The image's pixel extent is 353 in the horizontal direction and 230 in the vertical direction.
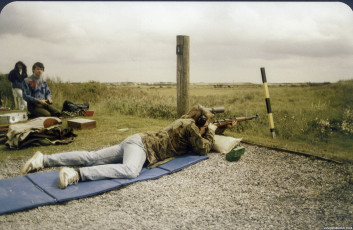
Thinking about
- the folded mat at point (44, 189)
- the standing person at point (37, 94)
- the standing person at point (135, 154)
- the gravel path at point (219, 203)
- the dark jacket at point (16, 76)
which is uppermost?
the dark jacket at point (16, 76)

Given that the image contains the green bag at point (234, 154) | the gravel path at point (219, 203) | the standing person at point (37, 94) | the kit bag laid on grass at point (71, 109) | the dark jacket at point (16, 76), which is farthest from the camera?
the kit bag laid on grass at point (71, 109)

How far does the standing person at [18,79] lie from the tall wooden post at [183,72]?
13.0 feet

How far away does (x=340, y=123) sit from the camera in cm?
735

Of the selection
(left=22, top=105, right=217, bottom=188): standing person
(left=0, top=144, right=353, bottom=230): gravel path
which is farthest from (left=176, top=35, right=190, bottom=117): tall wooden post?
(left=0, top=144, right=353, bottom=230): gravel path

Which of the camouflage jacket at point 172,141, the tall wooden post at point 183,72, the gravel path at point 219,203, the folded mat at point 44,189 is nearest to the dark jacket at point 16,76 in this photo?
the gravel path at point 219,203

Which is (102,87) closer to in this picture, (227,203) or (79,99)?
(79,99)

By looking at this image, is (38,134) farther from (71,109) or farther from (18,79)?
(18,79)

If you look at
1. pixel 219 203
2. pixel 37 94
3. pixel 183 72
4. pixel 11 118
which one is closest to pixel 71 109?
pixel 37 94

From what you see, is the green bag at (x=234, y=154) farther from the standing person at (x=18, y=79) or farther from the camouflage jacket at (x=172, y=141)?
the standing person at (x=18, y=79)

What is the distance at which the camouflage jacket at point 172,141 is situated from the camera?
15.2 feet

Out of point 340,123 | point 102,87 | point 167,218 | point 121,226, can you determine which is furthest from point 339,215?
point 102,87

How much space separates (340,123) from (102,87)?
8.14 meters

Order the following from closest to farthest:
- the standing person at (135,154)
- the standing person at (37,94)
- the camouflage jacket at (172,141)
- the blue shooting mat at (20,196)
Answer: the blue shooting mat at (20,196) → the standing person at (135,154) → the camouflage jacket at (172,141) → the standing person at (37,94)

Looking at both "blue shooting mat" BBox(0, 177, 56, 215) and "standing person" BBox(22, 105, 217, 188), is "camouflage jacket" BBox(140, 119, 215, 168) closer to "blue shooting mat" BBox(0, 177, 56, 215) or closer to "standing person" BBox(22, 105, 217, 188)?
"standing person" BBox(22, 105, 217, 188)
